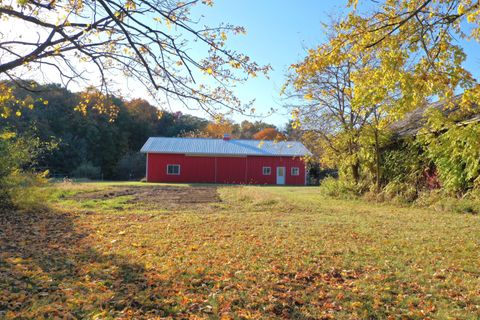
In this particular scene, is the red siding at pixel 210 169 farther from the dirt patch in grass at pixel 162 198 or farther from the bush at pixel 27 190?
the bush at pixel 27 190

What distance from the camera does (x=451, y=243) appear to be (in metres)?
7.48

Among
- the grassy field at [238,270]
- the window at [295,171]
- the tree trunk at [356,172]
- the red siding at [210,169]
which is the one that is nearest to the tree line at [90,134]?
the red siding at [210,169]

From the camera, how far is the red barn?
3756cm

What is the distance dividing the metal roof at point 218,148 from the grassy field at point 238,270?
27468mm

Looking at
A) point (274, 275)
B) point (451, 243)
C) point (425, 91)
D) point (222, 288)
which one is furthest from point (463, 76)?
point (222, 288)

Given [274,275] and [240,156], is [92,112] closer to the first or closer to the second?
[240,156]

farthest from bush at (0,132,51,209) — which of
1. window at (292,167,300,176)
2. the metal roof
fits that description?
window at (292,167,300,176)

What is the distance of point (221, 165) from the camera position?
3784 centimetres

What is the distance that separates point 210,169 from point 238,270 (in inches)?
1280

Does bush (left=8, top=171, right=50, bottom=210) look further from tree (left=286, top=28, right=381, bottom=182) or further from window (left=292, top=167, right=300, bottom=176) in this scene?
window (left=292, top=167, right=300, bottom=176)

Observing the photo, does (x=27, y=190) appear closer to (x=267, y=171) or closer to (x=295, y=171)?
(x=267, y=171)

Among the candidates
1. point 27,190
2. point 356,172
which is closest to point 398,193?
point 356,172

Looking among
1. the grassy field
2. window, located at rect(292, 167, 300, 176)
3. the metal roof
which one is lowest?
the grassy field

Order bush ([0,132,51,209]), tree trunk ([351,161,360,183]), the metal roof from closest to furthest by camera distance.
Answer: bush ([0,132,51,209]) < tree trunk ([351,161,360,183]) < the metal roof
